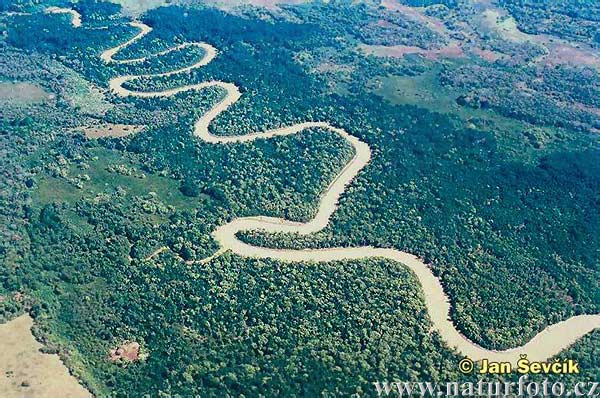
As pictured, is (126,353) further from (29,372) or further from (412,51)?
(412,51)

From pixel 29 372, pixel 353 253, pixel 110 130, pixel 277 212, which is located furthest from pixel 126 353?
pixel 110 130

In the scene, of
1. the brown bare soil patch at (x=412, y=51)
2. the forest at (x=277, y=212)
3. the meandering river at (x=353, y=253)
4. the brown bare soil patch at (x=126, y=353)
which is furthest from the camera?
the brown bare soil patch at (x=412, y=51)

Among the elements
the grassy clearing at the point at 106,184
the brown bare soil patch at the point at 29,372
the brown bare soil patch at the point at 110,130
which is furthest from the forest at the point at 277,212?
the brown bare soil patch at the point at 29,372

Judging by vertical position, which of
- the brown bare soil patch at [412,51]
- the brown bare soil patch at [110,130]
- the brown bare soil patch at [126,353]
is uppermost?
the brown bare soil patch at [412,51]

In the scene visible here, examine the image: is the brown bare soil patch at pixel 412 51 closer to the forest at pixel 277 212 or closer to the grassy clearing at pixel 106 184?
the forest at pixel 277 212

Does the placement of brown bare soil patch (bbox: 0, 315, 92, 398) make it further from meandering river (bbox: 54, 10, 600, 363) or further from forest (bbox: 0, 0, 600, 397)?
meandering river (bbox: 54, 10, 600, 363)

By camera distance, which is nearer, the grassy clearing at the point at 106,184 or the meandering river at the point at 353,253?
the meandering river at the point at 353,253
